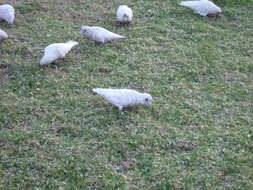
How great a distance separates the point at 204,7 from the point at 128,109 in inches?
149

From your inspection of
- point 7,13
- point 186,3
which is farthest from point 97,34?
point 186,3

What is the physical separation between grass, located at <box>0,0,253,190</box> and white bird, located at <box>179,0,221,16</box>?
14 centimetres

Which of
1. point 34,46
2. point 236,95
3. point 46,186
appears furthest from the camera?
point 34,46

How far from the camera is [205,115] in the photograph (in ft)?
22.6

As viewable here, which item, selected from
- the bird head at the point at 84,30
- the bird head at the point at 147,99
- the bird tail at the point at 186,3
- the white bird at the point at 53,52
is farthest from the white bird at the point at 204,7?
the bird head at the point at 147,99

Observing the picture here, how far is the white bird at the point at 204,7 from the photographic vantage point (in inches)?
384

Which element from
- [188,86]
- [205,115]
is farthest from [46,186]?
[188,86]

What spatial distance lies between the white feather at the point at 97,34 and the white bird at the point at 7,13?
134 centimetres

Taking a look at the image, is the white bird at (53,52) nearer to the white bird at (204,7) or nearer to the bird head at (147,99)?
the bird head at (147,99)

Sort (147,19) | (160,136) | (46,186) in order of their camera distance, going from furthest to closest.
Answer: (147,19) → (160,136) → (46,186)

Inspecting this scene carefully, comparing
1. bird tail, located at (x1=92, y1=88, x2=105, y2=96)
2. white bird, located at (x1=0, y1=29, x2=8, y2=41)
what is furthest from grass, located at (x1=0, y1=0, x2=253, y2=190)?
bird tail, located at (x1=92, y1=88, x2=105, y2=96)

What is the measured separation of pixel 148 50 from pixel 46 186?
3.69 meters

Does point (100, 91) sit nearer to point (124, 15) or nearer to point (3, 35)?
point (3, 35)

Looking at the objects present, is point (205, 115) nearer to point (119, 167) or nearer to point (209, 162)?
point (209, 162)
